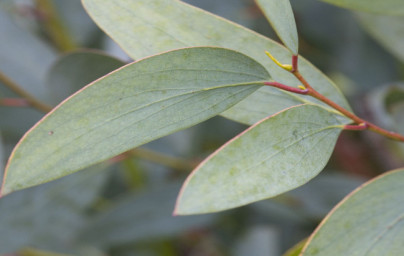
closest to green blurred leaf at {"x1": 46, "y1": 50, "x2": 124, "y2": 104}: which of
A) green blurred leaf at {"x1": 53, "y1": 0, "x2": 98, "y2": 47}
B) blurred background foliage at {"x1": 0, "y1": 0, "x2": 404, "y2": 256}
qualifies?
blurred background foliage at {"x1": 0, "y1": 0, "x2": 404, "y2": 256}

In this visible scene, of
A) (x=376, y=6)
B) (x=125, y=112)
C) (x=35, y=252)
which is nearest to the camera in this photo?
(x=125, y=112)

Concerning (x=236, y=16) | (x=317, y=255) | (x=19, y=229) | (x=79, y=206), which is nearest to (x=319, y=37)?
(x=236, y=16)

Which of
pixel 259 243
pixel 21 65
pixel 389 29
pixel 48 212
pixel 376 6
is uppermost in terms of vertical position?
pixel 376 6

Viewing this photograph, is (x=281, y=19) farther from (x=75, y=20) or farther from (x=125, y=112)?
(x=75, y=20)

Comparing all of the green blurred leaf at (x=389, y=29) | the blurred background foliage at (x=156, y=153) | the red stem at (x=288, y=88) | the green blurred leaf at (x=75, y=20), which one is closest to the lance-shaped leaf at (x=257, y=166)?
the red stem at (x=288, y=88)

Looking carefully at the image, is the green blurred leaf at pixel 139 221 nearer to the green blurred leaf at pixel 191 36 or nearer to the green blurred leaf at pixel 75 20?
the green blurred leaf at pixel 75 20

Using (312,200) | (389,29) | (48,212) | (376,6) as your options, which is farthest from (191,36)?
(312,200)

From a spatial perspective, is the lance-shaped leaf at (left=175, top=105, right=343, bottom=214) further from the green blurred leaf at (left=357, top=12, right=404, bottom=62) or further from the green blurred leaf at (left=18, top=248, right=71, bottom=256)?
the green blurred leaf at (left=18, top=248, right=71, bottom=256)
